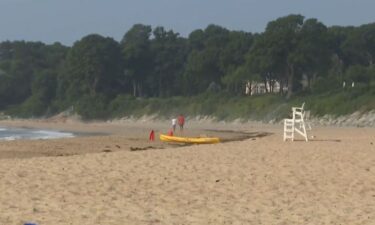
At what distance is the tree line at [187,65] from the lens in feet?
226

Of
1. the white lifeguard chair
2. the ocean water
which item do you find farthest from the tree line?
the white lifeguard chair

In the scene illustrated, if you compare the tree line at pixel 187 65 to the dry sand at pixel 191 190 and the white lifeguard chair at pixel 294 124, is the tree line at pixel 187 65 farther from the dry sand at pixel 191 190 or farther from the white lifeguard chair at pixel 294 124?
the dry sand at pixel 191 190

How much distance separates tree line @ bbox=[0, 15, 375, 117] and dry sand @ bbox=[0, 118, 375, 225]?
159 feet

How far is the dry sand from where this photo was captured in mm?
9031

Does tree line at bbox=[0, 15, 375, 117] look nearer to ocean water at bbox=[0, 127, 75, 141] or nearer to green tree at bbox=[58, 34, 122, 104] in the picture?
green tree at bbox=[58, 34, 122, 104]

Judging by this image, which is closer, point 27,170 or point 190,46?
point 27,170

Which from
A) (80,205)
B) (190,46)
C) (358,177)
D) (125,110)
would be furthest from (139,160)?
(190,46)

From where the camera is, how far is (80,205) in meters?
9.81

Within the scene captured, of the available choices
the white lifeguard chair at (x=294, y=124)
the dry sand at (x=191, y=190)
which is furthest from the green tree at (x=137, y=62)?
the dry sand at (x=191, y=190)

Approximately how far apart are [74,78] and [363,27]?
39731 millimetres

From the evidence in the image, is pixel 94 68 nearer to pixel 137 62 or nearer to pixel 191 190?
pixel 137 62

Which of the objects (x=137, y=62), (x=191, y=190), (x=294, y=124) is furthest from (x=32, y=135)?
(x=137, y=62)

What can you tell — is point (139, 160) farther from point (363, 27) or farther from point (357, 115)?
point (363, 27)

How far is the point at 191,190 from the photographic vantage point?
37.8 ft
